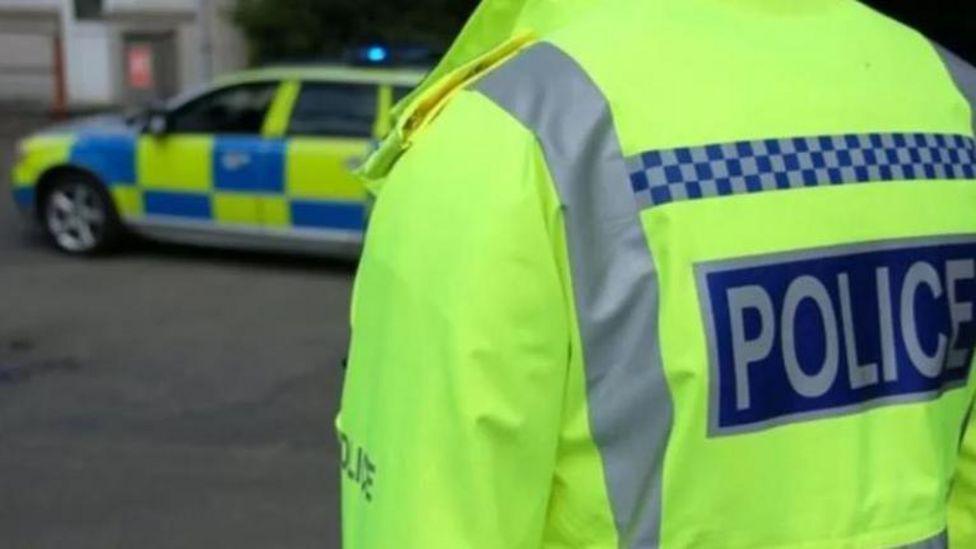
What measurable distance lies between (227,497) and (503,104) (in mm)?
4364

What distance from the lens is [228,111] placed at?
10156 mm

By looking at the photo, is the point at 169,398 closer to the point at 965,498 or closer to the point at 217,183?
the point at 217,183

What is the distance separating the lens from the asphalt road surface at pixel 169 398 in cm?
548

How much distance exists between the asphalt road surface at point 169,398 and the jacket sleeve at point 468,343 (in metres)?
3.90

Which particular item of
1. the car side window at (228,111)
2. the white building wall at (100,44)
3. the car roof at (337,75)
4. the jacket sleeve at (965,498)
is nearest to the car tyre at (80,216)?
the car side window at (228,111)

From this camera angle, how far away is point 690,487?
58.5 inches

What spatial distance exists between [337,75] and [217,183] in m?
0.90

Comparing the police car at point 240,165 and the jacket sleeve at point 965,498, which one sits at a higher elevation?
the jacket sleeve at point 965,498

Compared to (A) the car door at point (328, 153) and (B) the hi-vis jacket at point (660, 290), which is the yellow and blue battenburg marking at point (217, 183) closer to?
(A) the car door at point (328, 153)

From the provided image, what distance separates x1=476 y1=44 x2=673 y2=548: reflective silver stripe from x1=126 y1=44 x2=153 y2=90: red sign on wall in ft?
49.8

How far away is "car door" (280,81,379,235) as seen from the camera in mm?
9641

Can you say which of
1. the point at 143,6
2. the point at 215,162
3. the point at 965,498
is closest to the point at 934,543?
the point at 965,498

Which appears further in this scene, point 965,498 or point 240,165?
point 240,165

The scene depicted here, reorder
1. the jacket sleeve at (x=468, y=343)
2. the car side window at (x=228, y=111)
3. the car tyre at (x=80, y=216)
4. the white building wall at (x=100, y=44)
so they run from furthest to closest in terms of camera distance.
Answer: the white building wall at (x=100, y=44) → the car tyre at (x=80, y=216) → the car side window at (x=228, y=111) → the jacket sleeve at (x=468, y=343)
